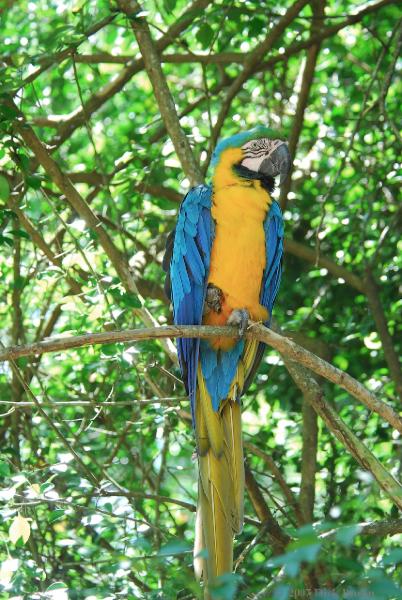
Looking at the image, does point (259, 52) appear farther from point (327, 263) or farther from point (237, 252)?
point (237, 252)

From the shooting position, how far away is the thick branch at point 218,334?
1.94 m

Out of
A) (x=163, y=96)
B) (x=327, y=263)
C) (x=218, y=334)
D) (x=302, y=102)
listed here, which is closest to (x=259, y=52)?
(x=302, y=102)

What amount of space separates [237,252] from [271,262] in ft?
0.64

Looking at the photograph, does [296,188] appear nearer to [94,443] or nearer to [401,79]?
[401,79]

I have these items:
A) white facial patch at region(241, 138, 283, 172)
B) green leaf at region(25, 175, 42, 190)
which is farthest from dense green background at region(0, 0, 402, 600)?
white facial patch at region(241, 138, 283, 172)

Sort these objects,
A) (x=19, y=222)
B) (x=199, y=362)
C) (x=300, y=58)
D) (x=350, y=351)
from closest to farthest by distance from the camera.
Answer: (x=199, y=362) → (x=19, y=222) → (x=350, y=351) → (x=300, y=58)

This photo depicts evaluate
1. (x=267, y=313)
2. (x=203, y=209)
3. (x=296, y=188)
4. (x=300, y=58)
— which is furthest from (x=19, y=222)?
(x=300, y=58)

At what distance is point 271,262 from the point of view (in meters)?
2.98

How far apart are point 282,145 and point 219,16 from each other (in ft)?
3.37

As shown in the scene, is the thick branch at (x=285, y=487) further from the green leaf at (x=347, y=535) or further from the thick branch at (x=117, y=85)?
the green leaf at (x=347, y=535)

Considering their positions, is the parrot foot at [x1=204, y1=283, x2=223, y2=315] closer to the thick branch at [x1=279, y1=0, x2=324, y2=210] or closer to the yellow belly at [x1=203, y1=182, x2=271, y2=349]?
the yellow belly at [x1=203, y1=182, x2=271, y2=349]

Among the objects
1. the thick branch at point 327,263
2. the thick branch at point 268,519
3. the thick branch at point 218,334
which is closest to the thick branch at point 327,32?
the thick branch at point 327,263

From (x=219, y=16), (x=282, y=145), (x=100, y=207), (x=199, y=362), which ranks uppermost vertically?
(x=219, y=16)

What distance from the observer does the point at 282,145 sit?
2.99 metres
